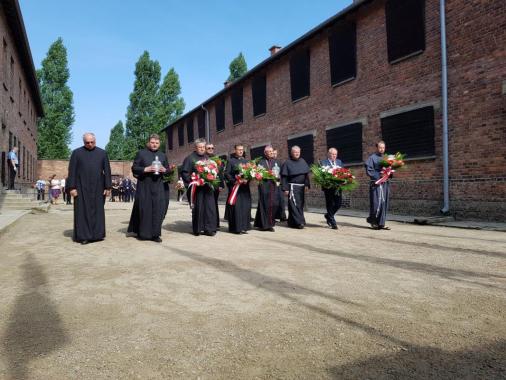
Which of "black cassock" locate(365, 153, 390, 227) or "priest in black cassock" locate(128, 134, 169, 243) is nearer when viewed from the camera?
"priest in black cassock" locate(128, 134, 169, 243)

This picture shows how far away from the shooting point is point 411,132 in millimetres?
12570

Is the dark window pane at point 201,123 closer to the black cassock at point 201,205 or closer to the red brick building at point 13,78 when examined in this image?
the red brick building at point 13,78

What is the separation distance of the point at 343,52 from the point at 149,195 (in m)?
10.9

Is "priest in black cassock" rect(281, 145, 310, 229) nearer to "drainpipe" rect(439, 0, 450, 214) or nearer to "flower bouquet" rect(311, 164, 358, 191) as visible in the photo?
"flower bouquet" rect(311, 164, 358, 191)

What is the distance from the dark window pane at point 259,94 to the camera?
2117 centimetres

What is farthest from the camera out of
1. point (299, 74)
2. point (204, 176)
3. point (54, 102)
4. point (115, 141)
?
point (115, 141)

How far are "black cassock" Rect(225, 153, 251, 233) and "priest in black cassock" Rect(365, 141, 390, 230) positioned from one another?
2.83 meters

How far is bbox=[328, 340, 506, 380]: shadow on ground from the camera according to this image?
6.87 ft

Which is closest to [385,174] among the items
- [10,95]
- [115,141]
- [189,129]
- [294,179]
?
[294,179]

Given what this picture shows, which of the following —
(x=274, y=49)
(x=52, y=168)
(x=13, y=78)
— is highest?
(x=274, y=49)

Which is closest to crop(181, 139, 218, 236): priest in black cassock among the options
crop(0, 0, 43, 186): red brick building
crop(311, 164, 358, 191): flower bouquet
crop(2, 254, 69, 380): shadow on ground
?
crop(311, 164, 358, 191): flower bouquet

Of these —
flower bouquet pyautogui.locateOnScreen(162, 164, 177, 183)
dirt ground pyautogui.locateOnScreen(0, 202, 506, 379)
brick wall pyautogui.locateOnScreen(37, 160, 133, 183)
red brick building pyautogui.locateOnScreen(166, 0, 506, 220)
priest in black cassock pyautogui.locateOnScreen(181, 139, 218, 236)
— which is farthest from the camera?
brick wall pyautogui.locateOnScreen(37, 160, 133, 183)

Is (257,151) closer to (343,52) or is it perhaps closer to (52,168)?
(343,52)

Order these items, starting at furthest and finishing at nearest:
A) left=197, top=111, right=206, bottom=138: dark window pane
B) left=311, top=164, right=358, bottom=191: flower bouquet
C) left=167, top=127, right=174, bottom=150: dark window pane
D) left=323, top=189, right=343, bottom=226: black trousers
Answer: left=167, top=127, right=174, bottom=150: dark window pane
left=197, top=111, right=206, bottom=138: dark window pane
left=323, top=189, right=343, bottom=226: black trousers
left=311, top=164, right=358, bottom=191: flower bouquet
